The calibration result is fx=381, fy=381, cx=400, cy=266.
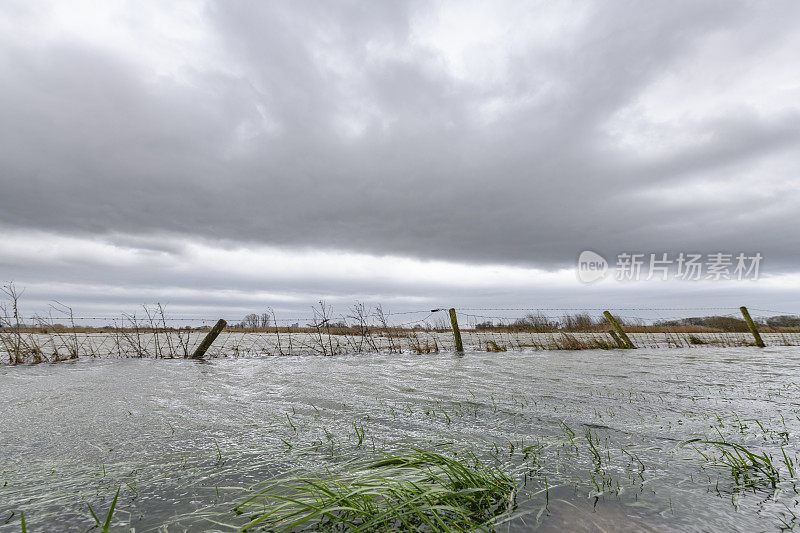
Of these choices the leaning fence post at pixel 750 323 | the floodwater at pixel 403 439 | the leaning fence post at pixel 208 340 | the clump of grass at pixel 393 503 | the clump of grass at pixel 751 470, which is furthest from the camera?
the leaning fence post at pixel 750 323

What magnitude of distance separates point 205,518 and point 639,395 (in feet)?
22.5

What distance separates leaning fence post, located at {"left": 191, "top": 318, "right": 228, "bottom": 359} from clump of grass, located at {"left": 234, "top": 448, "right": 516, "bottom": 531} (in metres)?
13.0

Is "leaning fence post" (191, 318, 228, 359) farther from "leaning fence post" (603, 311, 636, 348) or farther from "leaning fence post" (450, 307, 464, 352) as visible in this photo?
"leaning fence post" (603, 311, 636, 348)

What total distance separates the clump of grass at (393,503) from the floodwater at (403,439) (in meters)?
0.19

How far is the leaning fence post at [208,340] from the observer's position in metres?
14.1

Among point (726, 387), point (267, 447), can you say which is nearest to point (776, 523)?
point (267, 447)

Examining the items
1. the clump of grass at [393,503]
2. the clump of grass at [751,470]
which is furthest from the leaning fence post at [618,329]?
the clump of grass at [393,503]

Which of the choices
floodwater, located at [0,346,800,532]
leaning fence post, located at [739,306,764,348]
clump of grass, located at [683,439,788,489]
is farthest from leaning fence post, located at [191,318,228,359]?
leaning fence post, located at [739,306,764,348]

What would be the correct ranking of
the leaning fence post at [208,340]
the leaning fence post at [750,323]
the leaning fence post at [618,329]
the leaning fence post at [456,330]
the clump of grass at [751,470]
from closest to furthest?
the clump of grass at [751,470] → the leaning fence post at [208,340] → the leaning fence post at [456,330] → the leaning fence post at [618,329] → the leaning fence post at [750,323]

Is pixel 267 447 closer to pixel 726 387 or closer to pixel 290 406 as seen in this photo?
pixel 290 406

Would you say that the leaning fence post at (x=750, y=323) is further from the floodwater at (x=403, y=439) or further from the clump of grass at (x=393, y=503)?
the clump of grass at (x=393, y=503)

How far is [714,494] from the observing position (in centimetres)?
274

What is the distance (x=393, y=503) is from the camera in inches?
96.7

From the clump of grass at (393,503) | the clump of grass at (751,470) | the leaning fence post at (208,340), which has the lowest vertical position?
the clump of grass at (751,470)
